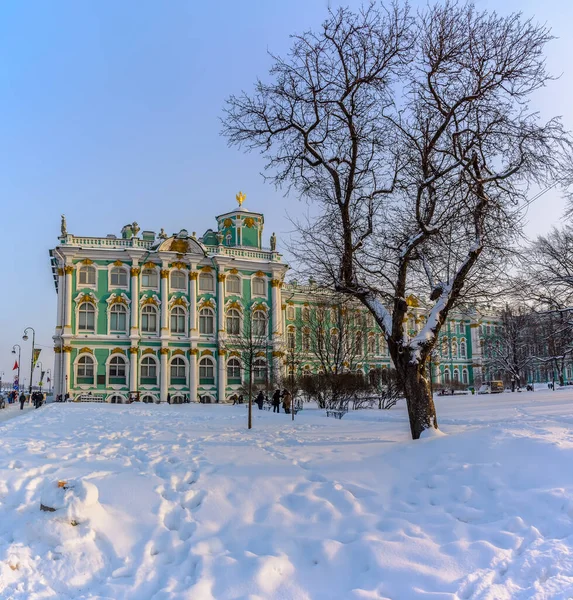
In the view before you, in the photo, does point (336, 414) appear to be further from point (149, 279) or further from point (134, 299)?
point (149, 279)

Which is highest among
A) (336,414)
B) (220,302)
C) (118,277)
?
(118,277)

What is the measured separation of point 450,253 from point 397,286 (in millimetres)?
1581

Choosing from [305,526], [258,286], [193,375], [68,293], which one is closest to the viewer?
[305,526]

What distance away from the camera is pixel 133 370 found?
48562 mm

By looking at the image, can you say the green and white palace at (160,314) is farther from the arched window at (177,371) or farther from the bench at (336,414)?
the bench at (336,414)

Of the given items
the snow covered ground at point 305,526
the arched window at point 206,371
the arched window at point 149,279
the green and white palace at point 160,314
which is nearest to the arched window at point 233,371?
the green and white palace at point 160,314

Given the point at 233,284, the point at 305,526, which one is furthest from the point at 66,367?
the point at 305,526

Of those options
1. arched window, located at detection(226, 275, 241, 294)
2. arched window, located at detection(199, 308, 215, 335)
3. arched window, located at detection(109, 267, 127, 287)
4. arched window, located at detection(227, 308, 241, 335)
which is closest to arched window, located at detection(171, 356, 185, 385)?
arched window, located at detection(199, 308, 215, 335)

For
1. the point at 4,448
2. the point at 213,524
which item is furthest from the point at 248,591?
the point at 4,448

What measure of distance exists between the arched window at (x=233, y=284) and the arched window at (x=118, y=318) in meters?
9.84

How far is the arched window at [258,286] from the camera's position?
5381 centimetres

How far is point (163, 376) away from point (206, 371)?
408 centimetres

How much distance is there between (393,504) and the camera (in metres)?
6.78

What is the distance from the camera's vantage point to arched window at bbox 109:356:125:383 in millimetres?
48406
